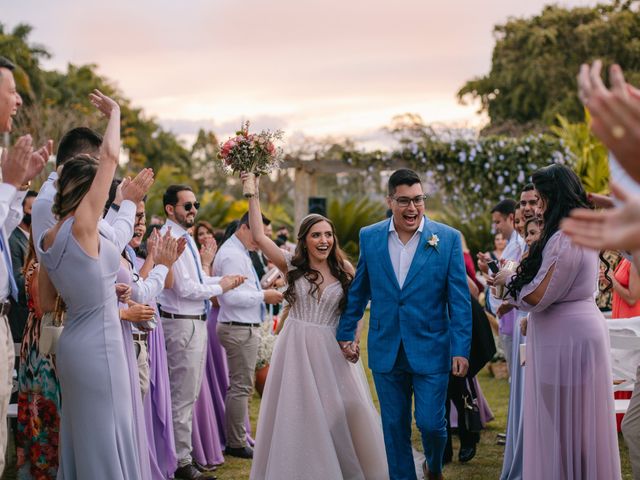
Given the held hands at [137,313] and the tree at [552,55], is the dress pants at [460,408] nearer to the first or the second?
the held hands at [137,313]

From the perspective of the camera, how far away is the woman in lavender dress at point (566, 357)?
5.01 metres

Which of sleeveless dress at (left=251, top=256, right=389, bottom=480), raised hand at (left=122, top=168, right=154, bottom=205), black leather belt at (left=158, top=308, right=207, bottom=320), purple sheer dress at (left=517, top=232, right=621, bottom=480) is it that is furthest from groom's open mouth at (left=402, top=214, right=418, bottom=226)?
black leather belt at (left=158, top=308, right=207, bottom=320)

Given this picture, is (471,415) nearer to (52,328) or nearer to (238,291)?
(238,291)

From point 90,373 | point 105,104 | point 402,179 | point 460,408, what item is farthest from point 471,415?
point 105,104

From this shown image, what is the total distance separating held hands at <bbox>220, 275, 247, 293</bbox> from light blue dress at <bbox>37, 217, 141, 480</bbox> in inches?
113

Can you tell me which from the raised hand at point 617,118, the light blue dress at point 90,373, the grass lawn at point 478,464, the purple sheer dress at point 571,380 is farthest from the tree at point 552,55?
the raised hand at point 617,118

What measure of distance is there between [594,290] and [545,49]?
36.6m

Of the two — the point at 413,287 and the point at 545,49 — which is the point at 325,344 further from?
the point at 545,49

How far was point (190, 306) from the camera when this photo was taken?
23.5ft

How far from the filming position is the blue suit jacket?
596 centimetres

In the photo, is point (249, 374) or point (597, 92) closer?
point (597, 92)

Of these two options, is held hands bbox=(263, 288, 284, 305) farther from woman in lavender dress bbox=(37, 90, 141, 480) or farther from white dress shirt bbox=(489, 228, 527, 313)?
woman in lavender dress bbox=(37, 90, 141, 480)

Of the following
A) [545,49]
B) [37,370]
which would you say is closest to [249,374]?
[37,370]

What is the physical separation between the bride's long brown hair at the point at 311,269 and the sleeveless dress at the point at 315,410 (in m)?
0.05
